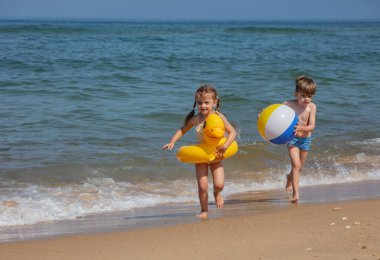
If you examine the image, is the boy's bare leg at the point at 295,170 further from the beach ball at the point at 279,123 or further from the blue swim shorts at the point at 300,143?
the beach ball at the point at 279,123

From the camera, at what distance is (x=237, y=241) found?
511 centimetres

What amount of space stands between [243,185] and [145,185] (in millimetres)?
1152

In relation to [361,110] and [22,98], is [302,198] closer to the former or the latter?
[361,110]

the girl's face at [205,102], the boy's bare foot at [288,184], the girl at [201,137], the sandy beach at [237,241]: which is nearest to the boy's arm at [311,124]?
the boy's bare foot at [288,184]

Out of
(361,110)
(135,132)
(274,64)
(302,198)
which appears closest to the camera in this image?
(302,198)

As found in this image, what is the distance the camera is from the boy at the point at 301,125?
7.20 m

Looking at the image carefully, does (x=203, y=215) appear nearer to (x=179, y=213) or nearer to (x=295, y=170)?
(x=179, y=213)

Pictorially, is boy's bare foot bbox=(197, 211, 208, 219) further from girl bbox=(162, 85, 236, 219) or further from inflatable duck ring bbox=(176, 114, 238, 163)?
inflatable duck ring bbox=(176, 114, 238, 163)

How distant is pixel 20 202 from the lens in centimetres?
690

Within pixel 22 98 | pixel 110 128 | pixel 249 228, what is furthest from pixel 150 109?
pixel 249 228

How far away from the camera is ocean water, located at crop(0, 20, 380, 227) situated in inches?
299

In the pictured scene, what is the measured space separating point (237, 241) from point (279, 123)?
6.40 ft

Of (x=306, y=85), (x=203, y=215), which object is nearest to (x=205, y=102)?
(x=203, y=215)

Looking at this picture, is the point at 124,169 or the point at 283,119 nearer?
the point at 283,119
